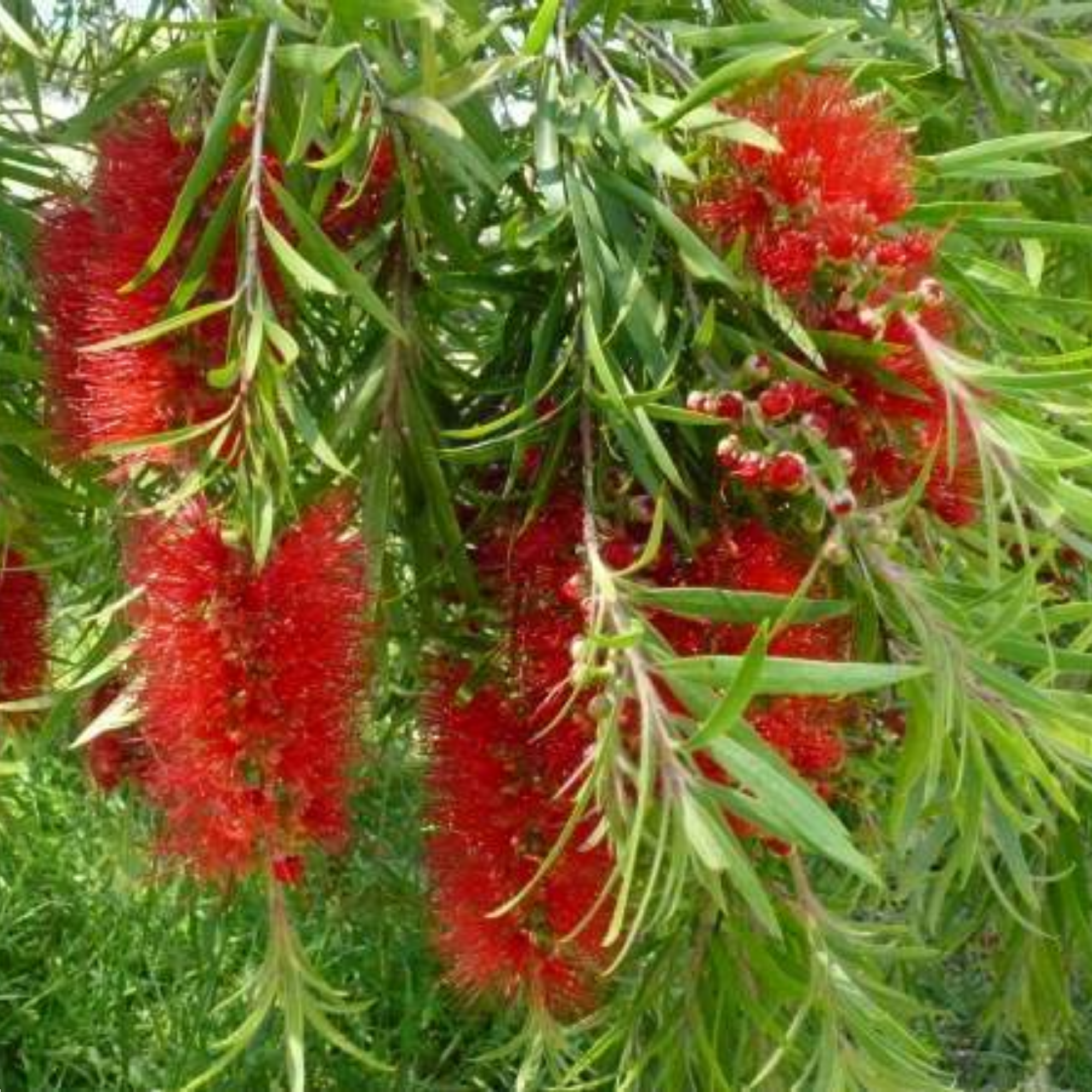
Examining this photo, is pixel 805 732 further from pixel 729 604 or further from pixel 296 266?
pixel 296 266

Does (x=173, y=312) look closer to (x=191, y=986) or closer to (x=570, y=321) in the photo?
(x=570, y=321)

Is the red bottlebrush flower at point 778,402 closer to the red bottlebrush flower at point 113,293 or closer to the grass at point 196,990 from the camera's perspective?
the red bottlebrush flower at point 113,293

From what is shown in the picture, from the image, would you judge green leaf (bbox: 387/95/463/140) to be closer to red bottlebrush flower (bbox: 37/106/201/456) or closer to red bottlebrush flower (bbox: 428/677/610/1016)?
red bottlebrush flower (bbox: 37/106/201/456)

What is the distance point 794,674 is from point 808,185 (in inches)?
8.0

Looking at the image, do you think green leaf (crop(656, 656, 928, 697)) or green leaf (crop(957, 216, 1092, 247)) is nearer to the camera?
green leaf (crop(656, 656, 928, 697))

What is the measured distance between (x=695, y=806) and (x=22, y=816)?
215cm

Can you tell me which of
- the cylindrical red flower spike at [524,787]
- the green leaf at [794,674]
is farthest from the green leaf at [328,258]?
the green leaf at [794,674]

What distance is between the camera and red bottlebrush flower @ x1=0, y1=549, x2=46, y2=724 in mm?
978

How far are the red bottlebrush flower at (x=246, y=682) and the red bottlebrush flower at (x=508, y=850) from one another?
65 mm

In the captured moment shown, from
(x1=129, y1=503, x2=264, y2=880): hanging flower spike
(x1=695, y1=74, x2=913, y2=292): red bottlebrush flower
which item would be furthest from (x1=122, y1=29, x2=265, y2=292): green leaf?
(x1=695, y1=74, x2=913, y2=292): red bottlebrush flower

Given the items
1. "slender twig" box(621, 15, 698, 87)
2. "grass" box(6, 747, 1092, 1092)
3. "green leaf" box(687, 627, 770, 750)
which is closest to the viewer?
"green leaf" box(687, 627, 770, 750)

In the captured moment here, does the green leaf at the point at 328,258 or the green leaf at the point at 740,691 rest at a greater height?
the green leaf at the point at 328,258

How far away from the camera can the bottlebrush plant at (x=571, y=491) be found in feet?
2.43

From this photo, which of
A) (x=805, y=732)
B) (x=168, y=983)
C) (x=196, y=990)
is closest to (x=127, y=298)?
(x=805, y=732)
